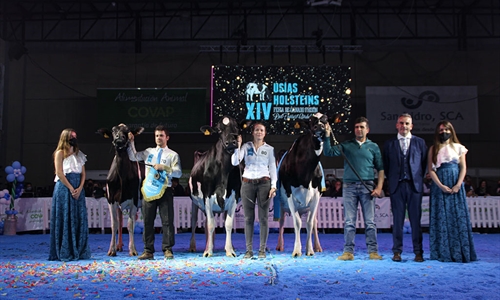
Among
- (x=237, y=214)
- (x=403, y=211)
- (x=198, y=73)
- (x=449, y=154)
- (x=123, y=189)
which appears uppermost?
(x=198, y=73)

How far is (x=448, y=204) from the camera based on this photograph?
6691 mm

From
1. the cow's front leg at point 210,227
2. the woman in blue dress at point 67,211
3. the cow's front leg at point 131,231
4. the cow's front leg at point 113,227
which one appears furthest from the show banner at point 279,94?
the woman in blue dress at point 67,211

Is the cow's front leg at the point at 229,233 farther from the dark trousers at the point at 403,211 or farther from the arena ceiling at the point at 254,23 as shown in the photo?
the arena ceiling at the point at 254,23

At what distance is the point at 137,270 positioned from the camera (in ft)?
18.3

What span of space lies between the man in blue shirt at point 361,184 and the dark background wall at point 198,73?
12934mm

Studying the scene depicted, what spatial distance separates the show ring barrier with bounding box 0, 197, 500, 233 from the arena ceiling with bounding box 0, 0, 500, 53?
817 cm

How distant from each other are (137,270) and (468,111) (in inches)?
651

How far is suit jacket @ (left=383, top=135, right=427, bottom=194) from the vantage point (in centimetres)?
662

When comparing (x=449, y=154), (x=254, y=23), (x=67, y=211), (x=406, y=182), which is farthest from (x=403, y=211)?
(x=254, y=23)

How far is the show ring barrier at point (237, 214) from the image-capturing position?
13.8 meters

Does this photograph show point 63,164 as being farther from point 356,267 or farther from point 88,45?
point 88,45

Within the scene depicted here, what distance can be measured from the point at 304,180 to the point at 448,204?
2114 millimetres

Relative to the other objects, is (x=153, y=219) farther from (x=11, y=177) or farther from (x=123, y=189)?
(x=11, y=177)

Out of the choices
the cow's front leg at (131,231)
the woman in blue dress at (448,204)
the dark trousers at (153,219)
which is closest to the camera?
the woman in blue dress at (448,204)
